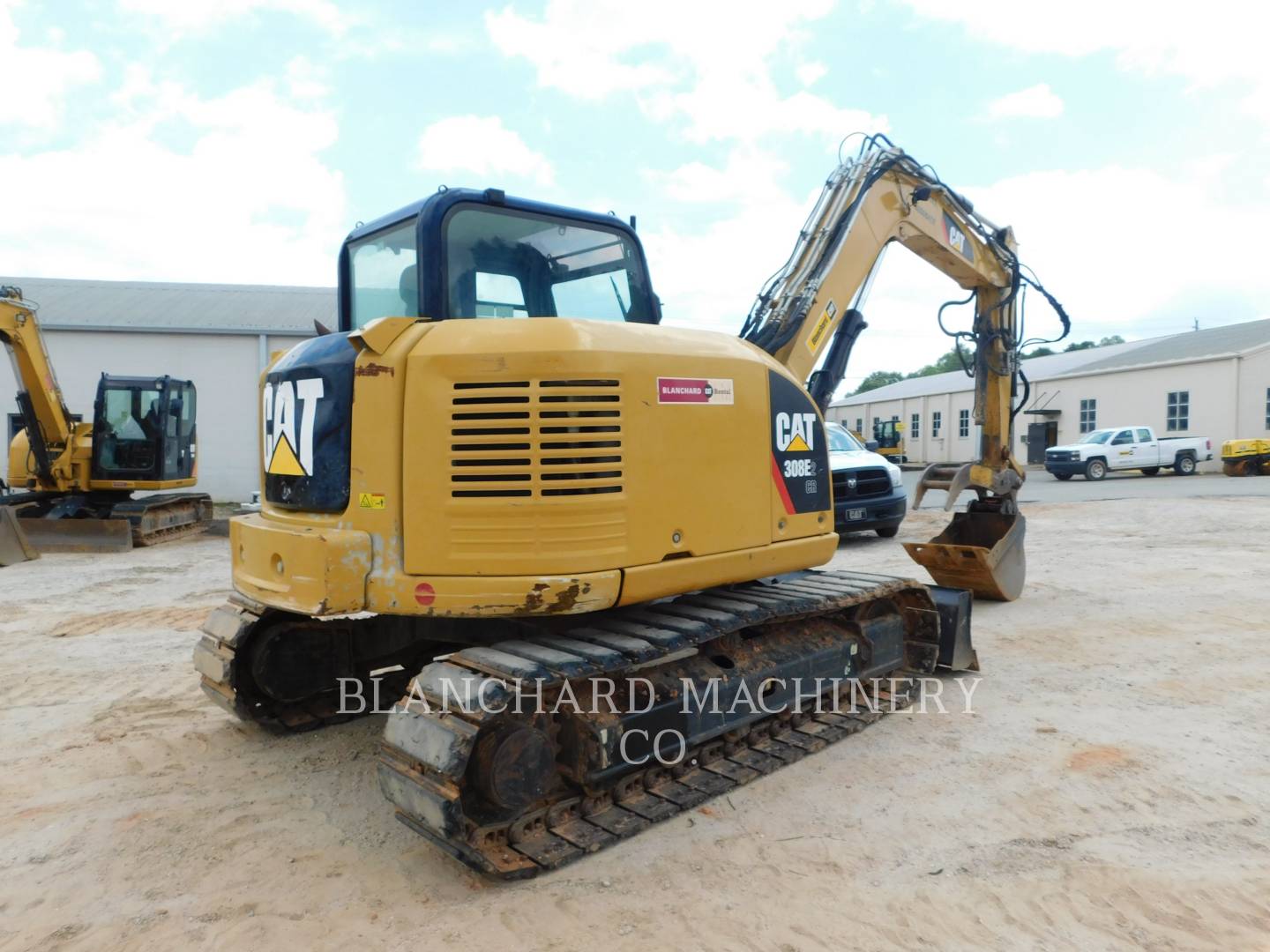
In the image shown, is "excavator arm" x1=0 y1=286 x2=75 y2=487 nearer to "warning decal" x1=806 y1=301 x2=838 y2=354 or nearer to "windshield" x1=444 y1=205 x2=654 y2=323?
"windshield" x1=444 y1=205 x2=654 y2=323

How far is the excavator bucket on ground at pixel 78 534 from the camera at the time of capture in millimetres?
12680

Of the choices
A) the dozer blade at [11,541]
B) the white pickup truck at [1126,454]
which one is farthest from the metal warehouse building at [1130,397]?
the dozer blade at [11,541]

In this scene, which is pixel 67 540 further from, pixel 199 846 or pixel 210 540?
pixel 199 846

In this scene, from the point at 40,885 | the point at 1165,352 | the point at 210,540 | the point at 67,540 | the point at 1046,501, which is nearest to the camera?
the point at 40,885

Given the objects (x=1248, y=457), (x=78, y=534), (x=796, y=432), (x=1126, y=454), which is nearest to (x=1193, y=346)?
(x=1248, y=457)

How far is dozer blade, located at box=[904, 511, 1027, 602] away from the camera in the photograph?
24.1 feet

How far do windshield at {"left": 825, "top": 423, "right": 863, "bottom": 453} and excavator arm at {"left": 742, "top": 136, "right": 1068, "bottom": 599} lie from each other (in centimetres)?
488

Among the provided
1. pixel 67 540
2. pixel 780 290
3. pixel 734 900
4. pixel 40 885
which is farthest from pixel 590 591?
pixel 67 540

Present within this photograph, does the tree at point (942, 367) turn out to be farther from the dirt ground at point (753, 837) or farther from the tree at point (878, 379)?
the dirt ground at point (753, 837)

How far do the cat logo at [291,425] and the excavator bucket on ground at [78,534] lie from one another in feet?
34.5

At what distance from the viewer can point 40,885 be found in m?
3.24

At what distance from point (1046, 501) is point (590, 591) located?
1634 cm

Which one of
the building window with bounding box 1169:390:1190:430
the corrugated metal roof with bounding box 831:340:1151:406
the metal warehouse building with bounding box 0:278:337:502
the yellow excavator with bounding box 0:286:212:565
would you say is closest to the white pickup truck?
the building window with bounding box 1169:390:1190:430

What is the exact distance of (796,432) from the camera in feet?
14.4
